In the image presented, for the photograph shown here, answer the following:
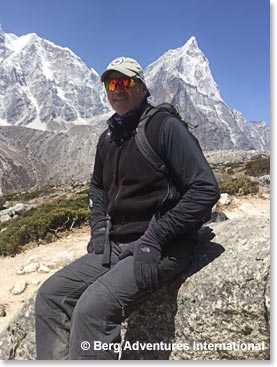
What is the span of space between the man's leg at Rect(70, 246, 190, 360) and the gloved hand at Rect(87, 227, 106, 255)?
49 cm

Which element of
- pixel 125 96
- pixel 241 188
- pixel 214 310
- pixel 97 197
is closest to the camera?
pixel 214 310

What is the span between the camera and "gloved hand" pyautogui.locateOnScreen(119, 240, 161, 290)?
3264 mm

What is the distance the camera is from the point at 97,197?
4.32 meters

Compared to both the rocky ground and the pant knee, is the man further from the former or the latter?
the rocky ground

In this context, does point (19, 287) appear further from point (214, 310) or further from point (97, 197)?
point (214, 310)

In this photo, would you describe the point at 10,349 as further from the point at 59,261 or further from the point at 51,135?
the point at 51,135

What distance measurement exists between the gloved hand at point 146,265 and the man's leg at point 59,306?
42cm

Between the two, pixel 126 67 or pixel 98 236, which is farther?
pixel 98 236

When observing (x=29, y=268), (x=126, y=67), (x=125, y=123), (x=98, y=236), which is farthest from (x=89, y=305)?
(x=29, y=268)

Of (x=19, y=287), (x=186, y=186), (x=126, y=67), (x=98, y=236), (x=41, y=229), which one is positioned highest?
(x=126, y=67)

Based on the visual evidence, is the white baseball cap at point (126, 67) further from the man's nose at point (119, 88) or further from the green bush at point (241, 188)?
the green bush at point (241, 188)

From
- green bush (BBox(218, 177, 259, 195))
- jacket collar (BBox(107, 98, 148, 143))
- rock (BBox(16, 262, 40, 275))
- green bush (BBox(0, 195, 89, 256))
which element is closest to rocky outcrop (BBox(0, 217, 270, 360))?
jacket collar (BBox(107, 98, 148, 143))

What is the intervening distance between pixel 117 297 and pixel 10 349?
1.89 meters

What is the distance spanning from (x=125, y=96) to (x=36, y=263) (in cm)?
665
